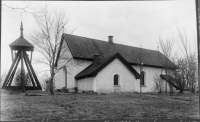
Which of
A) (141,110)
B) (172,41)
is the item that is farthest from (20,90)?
(172,41)

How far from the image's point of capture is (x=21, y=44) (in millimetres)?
7676

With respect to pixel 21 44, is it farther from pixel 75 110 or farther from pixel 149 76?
pixel 149 76

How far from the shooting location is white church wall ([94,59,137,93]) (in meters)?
16.5

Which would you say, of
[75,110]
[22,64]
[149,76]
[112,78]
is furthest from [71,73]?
[22,64]

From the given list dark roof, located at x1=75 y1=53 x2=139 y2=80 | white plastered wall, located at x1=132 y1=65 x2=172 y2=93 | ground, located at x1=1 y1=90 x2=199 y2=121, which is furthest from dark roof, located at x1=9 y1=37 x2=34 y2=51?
white plastered wall, located at x1=132 y1=65 x2=172 y2=93

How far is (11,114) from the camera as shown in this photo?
692cm

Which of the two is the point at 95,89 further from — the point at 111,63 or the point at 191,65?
the point at 191,65

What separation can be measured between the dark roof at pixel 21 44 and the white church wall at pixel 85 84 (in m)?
9.22

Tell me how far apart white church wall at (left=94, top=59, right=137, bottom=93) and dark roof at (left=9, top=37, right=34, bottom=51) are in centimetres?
899

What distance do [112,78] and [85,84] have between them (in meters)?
2.59

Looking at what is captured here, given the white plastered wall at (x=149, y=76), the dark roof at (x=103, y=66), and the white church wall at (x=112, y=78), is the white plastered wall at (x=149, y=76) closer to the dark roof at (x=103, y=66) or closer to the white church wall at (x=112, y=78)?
the dark roof at (x=103, y=66)

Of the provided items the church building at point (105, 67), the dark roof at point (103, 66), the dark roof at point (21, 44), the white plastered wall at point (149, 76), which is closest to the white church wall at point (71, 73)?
the church building at point (105, 67)

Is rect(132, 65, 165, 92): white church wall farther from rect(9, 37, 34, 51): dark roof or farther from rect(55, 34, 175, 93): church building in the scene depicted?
rect(9, 37, 34, 51): dark roof

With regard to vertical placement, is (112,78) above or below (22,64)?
below
